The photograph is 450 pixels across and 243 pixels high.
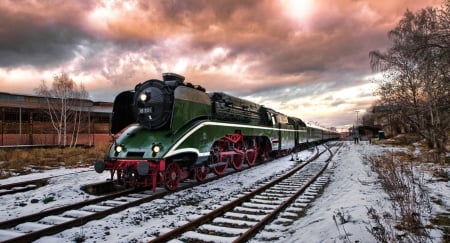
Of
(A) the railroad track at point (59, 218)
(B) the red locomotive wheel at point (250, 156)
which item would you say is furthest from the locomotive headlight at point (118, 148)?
(B) the red locomotive wheel at point (250, 156)

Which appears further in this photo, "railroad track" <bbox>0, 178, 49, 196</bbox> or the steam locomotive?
"railroad track" <bbox>0, 178, 49, 196</bbox>

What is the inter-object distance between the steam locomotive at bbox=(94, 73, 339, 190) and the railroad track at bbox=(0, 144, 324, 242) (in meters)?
0.85

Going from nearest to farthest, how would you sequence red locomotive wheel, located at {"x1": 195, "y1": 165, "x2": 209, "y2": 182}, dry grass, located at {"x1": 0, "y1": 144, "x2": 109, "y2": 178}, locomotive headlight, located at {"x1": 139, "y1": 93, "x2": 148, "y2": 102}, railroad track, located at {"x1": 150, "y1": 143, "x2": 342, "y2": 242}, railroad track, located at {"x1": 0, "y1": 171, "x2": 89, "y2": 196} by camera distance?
railroad track, located at {"x1": 150, "y1": 143, "x2": 342, "y2": 242}, railroad track, located at {"x1": 0, "y1": 171, "x2": 89, "y2": 196}, locomotive headlight, located at {"x1": 139, "y1": 93, "x2": 148, "y2": 102}, red locomotive wheel, located at {"x1": 195, "y1": 165, "x2": 209, "y2": 182}, dry grass, located at {"x1": 0, "y1": 144, "x2": 109, "y2": 178}

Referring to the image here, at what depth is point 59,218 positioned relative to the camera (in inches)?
245

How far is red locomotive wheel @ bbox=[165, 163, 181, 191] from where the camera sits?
887 cm

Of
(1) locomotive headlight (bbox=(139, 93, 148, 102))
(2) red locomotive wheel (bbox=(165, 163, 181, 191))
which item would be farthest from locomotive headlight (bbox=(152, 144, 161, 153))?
(1) locomotive headlight (bbox=(139, 93, 148, 102))

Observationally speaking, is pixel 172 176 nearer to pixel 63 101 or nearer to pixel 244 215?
pixel 244 215

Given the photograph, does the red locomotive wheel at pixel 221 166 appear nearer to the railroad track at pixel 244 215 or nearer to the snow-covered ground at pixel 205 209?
the snow-covered ground at pixel 205 209

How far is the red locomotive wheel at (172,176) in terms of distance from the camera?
29.1 ft

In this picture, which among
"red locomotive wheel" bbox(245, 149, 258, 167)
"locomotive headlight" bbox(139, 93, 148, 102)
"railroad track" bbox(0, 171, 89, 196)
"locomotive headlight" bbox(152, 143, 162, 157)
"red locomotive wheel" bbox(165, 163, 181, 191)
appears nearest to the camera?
"locomotive headlight" bbox(152, 143, 162, 157)

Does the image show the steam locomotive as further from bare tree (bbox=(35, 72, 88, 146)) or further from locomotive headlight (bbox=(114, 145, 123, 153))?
bare tree (bbox=(35, 72, 88, 146))

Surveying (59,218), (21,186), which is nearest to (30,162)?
(21,186)

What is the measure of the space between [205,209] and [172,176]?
229 centimetres

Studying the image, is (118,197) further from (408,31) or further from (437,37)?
(408,31)
